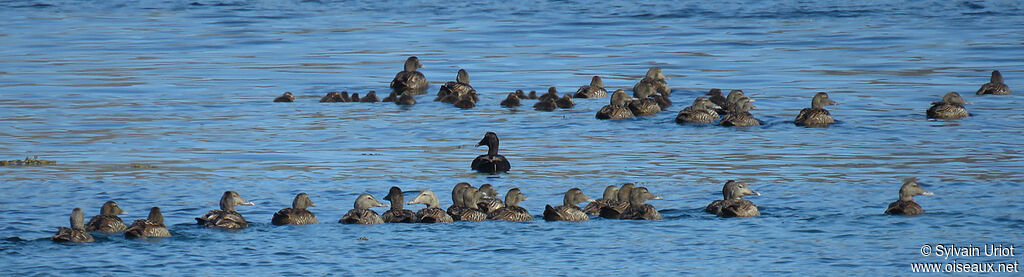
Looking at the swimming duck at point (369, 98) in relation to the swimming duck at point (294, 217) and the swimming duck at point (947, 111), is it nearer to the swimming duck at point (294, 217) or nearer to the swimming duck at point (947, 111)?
the swimming duck at point (947, 111)

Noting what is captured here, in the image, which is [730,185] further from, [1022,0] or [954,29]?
[1022,0]

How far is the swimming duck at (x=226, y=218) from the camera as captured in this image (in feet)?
47.1

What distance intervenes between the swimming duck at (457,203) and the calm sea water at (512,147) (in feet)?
0.81

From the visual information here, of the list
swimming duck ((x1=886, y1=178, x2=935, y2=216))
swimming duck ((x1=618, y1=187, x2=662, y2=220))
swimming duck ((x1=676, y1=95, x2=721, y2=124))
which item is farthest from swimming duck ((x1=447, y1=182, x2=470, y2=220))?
swimming duck ((x1=676, y1=95, x2=721, y2=124))

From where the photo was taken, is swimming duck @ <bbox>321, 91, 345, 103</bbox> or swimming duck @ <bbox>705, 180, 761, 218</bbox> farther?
swimming duck @ <bbox>321, 91, 345, 103</bbox>

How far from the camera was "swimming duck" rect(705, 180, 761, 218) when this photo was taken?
49.2ft

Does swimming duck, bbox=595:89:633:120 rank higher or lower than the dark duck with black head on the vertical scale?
higher

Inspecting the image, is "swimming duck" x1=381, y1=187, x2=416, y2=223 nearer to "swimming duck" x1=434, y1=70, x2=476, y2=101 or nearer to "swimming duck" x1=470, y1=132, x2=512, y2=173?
"swimming duck" x1=470, y1=132, x2=512, y2=173

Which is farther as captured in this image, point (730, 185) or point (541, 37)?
point (541, 37)

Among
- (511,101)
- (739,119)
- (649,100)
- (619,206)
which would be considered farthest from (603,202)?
(511,101)

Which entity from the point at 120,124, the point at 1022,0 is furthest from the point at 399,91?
the point at 1022,0

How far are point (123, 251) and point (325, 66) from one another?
21.9 metres

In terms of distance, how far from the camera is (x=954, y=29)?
44469 mm

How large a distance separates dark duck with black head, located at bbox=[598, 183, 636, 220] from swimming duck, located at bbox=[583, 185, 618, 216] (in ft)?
0.14
